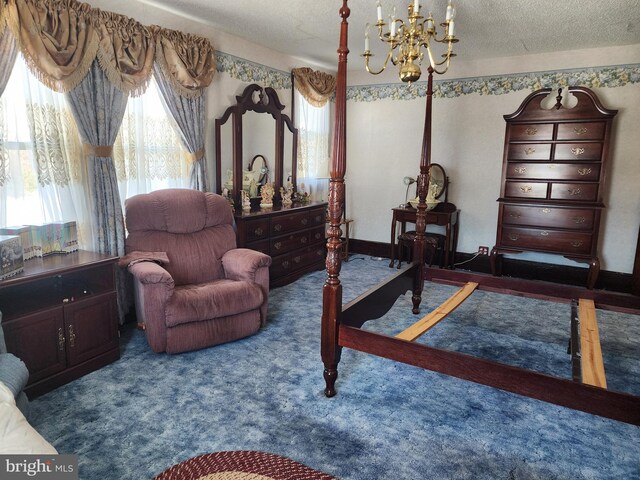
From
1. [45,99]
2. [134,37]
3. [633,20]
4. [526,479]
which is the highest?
[633,20]

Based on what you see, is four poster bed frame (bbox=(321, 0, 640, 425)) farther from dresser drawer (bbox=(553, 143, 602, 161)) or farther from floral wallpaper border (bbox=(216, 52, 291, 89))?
floral wallpaper border (bbox=(216, 52, 291, 89))

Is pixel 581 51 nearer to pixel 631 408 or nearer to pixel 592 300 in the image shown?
pixel 592 300

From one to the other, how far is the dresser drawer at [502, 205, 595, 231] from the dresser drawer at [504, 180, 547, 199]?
0.12m

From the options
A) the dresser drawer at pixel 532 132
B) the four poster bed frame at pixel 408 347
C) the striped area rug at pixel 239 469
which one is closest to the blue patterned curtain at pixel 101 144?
the four poster bed frame at pixel 408 347

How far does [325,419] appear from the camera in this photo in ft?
7.27

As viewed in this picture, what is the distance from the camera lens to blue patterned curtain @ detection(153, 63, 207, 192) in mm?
3490

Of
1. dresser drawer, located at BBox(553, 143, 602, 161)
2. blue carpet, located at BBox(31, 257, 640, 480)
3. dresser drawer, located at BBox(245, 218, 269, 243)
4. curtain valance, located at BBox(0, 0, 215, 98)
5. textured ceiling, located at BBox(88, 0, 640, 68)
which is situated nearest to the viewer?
blue carpet, located at BBox(31, 257, 640, 480)

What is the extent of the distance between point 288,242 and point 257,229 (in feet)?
1.76

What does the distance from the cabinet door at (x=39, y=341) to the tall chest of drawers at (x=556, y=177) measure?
418 cm

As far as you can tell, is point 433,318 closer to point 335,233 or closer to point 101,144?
point 335,233

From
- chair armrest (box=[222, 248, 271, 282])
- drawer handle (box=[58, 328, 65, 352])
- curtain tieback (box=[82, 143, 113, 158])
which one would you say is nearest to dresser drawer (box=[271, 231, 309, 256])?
chair armrest (box=[222, 248, 271, 282])

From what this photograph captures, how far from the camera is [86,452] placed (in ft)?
6.30

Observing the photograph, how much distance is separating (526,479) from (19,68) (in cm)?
358

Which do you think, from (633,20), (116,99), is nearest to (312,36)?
(116,99)
